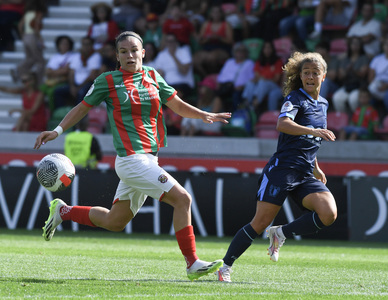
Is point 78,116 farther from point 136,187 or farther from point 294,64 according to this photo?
point 294,64

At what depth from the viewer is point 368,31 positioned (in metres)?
15.5

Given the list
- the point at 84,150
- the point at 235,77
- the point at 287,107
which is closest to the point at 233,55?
the point at 235,77

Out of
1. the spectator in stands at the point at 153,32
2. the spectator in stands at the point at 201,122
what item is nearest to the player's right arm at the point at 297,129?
the spectator in stands at the point at 201,122

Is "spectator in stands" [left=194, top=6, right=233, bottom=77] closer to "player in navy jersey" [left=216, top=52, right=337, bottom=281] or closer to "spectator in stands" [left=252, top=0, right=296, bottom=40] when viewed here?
"spectator in stands" [left=252, top=0, right=296, bottom=40]

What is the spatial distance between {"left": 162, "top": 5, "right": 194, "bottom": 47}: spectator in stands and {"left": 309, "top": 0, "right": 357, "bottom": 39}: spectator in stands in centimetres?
268

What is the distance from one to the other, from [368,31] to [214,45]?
3275mm

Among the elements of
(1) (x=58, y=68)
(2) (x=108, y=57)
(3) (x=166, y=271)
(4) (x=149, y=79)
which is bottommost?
(1) (x=58, y=68)

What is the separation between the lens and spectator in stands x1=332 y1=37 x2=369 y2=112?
586 inches

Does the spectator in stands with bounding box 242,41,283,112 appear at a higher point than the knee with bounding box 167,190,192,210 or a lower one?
lower

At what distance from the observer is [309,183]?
6965mm

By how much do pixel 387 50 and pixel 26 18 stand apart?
9.07m

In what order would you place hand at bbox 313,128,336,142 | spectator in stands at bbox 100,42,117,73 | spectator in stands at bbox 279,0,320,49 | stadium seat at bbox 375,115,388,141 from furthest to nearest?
spectator in stands at bbox 100,42,117,73
spectator in stands at bbox 279,0,320,49
stadium seat at bbox 375,115,388,141
hand at bbox 313,128,336,142

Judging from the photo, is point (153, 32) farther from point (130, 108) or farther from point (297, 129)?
point (297, 129)

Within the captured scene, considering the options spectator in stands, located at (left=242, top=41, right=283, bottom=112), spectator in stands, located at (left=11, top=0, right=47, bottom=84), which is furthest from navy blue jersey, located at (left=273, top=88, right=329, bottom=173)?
spectator in stands, located at (left=11, top=0, right=47, bottom=84)
